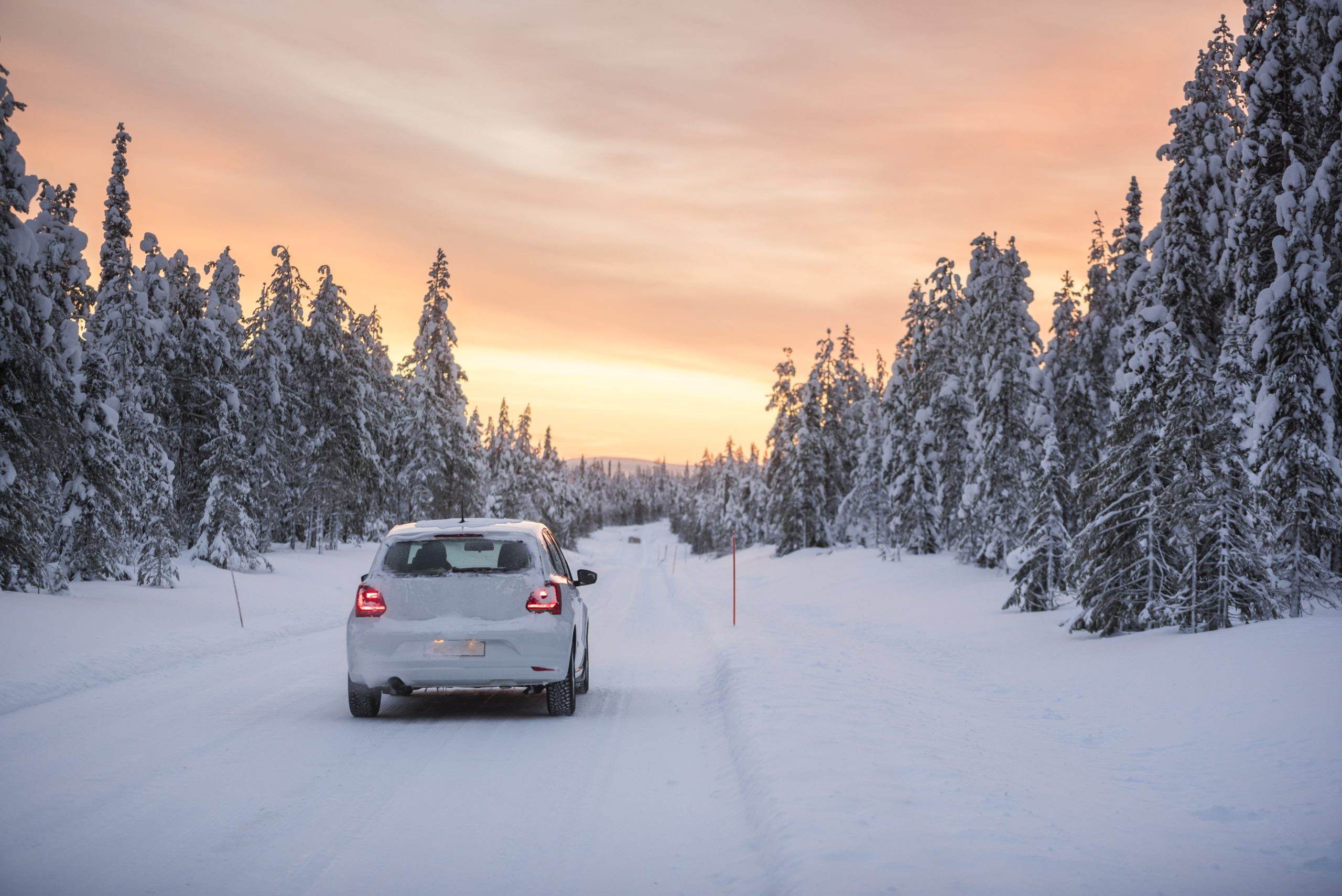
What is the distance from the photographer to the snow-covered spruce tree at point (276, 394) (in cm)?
4044

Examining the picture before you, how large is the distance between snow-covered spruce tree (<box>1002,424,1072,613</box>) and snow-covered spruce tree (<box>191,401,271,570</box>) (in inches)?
968

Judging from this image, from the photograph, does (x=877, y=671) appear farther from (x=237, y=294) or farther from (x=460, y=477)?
(x=460, y=477)

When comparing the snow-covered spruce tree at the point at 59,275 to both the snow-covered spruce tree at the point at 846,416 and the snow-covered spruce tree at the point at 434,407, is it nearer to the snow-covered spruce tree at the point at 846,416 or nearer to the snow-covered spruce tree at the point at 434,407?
the snow-covered spruce tree at the point at 434,407

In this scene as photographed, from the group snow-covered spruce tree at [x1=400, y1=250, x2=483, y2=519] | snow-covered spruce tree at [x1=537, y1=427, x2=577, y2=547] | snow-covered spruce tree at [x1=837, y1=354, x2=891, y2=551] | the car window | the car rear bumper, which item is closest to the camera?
the car rear bumper

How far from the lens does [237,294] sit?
40719 millimetres

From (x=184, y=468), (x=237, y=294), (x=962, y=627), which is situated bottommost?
(x=962, y=627)

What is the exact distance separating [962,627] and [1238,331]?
967 cm

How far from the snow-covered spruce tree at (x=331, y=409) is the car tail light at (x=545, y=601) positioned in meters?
37.7

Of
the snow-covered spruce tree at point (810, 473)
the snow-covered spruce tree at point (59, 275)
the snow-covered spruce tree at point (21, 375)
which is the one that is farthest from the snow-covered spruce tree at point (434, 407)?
the snow-covered spruce tree at point (21, 375)

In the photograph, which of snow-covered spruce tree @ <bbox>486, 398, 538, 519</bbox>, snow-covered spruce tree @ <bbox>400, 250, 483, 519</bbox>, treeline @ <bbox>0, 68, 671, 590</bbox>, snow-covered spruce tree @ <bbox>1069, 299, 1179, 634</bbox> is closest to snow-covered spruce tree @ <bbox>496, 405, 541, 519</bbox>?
snow-covered spruce tree @ <bbox>486, 398, 538, 519</bbox>

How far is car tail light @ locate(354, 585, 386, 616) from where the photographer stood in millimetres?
9430

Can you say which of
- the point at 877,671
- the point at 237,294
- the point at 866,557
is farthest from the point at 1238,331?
the point at 237,294

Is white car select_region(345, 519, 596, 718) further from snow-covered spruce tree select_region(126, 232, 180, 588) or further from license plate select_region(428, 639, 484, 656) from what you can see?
snow-covered spruce tree select_region(126, 232, 180, 588)

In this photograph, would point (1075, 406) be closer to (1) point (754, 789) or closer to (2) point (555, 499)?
(1) point (754, 789)
